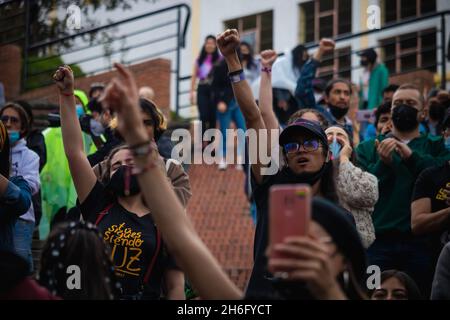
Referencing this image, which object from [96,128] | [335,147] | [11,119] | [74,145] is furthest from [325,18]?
[74,145]

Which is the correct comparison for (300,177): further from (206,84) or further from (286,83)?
(206,84)

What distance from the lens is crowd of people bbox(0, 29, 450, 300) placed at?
3.55 m

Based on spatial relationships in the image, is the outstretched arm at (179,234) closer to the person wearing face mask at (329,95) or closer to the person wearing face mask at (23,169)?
the person wearing face mask at (23,169)

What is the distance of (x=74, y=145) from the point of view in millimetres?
5383

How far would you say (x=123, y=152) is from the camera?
18.7 ft

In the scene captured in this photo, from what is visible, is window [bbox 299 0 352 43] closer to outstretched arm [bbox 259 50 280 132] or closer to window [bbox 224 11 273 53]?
window [bbox 224 11 273 53]

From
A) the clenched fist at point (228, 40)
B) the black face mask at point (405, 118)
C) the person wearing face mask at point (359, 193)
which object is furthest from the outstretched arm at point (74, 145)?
the black face mask at point (405, 118)

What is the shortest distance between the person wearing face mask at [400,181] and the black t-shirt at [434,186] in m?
0.32

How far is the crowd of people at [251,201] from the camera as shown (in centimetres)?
355

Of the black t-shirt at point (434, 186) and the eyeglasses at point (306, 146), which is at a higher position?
the eyeglasses at point (306, 146)

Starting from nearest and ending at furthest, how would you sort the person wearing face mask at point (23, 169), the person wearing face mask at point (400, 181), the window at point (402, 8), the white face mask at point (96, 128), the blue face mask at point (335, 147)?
the person wearing face mask at point (400, 181) < the blue face mask at point (335, 147) < the person wearing face mask at point (23, 169) < the white face mask at point (96, 128) < the window at point (402, 8)

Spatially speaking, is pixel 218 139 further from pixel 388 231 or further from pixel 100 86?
pixel 388 231

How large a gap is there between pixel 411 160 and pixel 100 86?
4.73 meters
